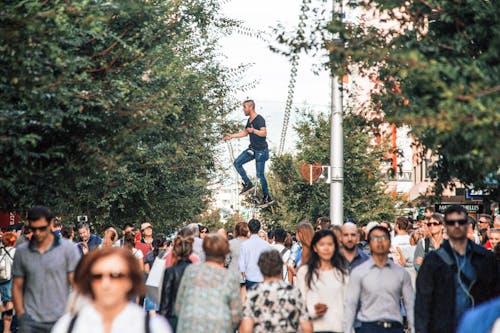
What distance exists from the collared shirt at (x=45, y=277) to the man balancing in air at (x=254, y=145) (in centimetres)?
1411

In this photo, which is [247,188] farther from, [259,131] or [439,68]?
[439,68]

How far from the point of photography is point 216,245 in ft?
31.7

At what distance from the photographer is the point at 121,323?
5465 mm

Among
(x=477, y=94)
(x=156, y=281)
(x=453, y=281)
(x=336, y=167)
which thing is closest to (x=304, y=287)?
(x=453, y=281)

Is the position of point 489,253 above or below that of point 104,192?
below

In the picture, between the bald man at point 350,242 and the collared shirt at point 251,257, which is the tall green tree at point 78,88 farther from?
the bald man at point 350,242

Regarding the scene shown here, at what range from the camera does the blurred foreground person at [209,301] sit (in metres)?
9.23

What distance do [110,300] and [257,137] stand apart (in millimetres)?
20148

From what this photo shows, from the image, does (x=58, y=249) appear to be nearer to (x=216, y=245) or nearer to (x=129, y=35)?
(x=216, y=245)

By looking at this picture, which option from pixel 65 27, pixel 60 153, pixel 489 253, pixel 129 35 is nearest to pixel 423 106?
pixel 489 253

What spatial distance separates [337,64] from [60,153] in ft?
10.9

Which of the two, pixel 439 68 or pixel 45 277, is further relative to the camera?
pixel 45 277

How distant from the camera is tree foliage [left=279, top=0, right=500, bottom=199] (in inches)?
280

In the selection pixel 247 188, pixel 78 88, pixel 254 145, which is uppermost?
pixel 254 145
